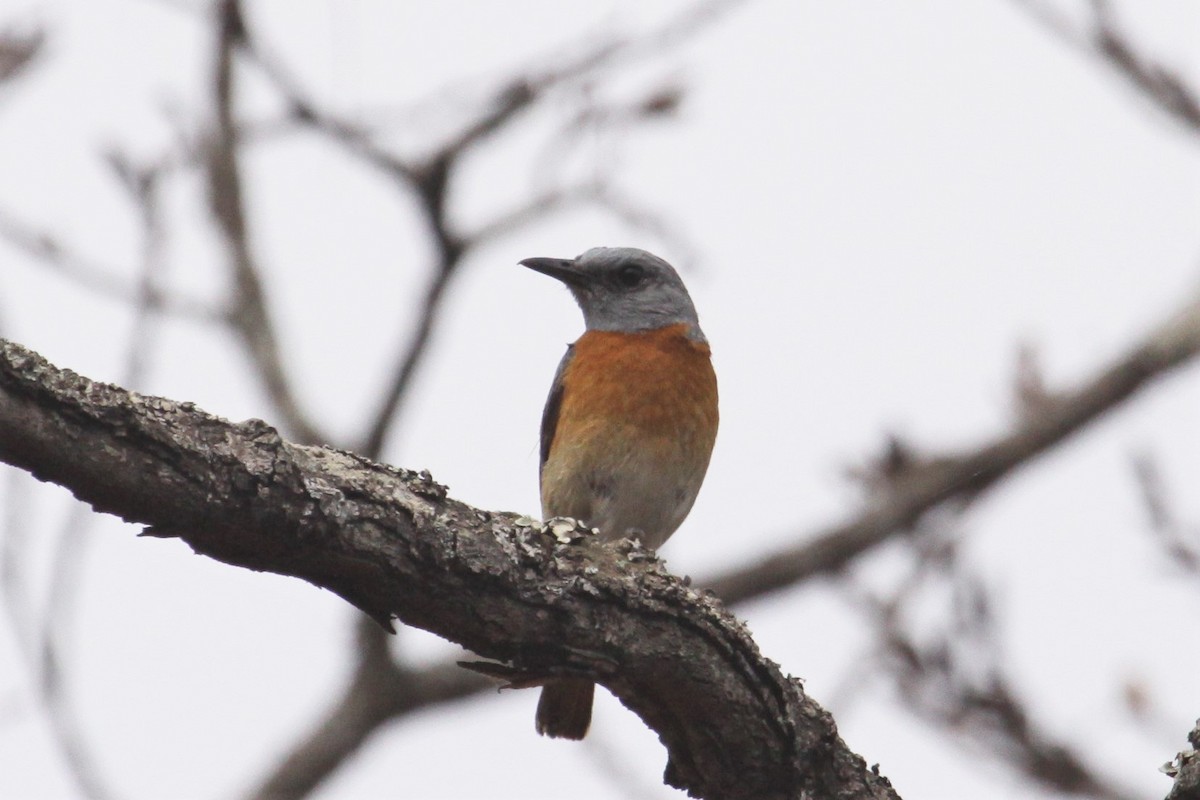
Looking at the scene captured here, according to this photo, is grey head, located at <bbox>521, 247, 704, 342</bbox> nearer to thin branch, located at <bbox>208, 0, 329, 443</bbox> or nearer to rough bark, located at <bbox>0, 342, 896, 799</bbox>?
thin branch, located at <bbox>208, 0, 329, 443</bbox>

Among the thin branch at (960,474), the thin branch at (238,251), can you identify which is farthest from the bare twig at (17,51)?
the thin branch at (960,474)

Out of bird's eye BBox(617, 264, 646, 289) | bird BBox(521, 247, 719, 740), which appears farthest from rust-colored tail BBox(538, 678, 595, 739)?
bird's eye BBox(617, 264, 646, 289)

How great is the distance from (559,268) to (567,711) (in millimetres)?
2863

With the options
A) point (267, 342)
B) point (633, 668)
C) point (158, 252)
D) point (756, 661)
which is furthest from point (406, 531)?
point (267, 342)

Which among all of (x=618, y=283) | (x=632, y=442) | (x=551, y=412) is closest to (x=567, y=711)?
(x=632, y=442)

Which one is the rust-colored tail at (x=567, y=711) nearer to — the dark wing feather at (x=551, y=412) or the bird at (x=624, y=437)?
the bird at (x=624, y=437)

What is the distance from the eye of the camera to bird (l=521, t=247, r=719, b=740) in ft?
25.2

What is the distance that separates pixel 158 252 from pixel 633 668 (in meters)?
6.11

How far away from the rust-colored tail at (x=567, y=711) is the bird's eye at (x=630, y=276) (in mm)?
2653

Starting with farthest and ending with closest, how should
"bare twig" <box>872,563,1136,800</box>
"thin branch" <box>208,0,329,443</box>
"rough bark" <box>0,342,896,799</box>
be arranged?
"thin branch" <box>208,0,329,443</box> < "bare twig" <box>872,563,1136,800</box> < "rough bark" <box>0,342,896,799</box>

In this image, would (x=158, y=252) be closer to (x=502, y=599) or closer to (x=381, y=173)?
(x=381, y=173)

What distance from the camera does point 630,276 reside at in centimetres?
916

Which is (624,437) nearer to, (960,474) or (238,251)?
(960,474)

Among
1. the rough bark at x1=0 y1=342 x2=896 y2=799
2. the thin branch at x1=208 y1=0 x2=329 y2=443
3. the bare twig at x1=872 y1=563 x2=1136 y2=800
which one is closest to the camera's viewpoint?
the rough bark at x1=0 y1=342 x2=896 y2=799
